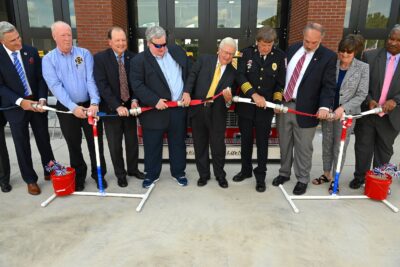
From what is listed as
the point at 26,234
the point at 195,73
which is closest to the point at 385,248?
the point at 195,73

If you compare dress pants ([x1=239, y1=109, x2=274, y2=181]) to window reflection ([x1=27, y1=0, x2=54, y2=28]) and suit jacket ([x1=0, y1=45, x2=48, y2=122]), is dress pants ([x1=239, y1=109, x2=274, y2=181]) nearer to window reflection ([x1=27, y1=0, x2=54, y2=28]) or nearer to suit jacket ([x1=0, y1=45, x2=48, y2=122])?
suit jacket ([x1=0, y1=45, x2=48, y2=122])

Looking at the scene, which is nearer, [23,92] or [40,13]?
[23,92]

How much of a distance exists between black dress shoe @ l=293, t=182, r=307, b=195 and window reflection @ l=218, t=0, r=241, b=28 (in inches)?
189

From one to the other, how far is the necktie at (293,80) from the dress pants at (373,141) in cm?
98

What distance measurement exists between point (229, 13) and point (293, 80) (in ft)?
14.6

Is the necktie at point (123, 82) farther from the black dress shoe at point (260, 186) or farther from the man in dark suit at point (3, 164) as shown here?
the black dress shoe at point (260, 186)

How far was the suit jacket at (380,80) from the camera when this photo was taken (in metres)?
3.27

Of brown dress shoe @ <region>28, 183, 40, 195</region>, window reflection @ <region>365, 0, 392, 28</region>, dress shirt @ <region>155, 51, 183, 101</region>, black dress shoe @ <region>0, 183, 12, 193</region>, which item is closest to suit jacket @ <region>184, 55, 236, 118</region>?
dress shirt @ <region>155, 51, 183, 101</region>

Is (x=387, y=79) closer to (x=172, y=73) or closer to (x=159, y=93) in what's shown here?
(x=172, y=73)

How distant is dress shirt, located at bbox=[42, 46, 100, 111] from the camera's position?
3160 mm

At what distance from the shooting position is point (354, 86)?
3.21 meters

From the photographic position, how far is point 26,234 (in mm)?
2732

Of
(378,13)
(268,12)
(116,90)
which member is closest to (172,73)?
(116,90)

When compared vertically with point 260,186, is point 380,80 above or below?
above
